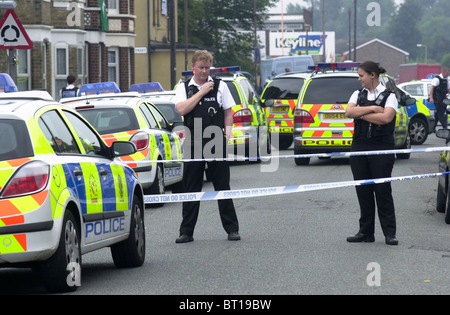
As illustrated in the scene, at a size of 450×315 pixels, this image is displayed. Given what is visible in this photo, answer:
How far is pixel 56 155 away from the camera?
833 cm

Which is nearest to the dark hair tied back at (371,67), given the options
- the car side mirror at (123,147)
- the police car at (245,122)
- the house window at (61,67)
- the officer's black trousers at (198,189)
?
the officer's black trousers at (198,189)

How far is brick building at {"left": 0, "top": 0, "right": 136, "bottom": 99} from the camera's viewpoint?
34.5 meters

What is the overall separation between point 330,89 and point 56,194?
567 inches

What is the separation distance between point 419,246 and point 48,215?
4.43m

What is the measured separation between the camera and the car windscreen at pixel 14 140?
7.95 meters

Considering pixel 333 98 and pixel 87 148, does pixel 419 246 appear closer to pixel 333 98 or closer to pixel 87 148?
pixel 87 148

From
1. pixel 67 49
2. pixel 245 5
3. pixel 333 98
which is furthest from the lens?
pixel 245 5

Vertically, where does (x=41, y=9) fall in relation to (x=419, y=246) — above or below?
above

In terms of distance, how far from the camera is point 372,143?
37.2 feet

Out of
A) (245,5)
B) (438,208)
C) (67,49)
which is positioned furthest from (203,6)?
(438,208)

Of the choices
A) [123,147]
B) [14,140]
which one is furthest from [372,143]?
[14,140]

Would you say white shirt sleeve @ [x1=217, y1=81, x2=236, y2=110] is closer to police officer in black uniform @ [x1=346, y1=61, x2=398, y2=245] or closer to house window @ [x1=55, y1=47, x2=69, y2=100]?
police officer in black uniform @ [x1=346, y1=61, x2=398, y2=245]

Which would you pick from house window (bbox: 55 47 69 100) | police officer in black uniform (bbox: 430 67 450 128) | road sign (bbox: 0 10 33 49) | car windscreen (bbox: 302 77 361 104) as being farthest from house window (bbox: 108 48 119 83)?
road sign (bbox: 0 10 33 49)

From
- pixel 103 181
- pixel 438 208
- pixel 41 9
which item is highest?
pixel 41 9
